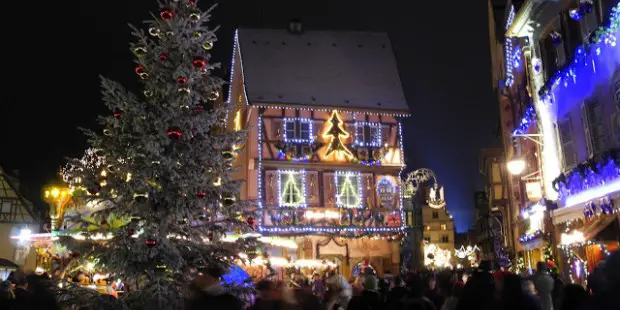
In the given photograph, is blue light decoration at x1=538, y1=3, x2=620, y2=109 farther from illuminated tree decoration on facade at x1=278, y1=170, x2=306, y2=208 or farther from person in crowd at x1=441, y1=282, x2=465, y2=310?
illuminated tree decoration on facade at x1=278, y1=170, x2=306, y2=208

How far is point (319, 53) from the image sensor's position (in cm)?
3453

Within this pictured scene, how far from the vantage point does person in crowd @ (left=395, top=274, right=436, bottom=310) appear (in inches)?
260

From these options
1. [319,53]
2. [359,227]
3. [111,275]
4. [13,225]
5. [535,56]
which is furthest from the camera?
[13,225]

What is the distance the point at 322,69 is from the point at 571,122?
18.3m

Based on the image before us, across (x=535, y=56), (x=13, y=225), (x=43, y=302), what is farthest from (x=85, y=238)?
(x=13, y=225)

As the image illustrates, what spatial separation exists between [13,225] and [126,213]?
40.1m

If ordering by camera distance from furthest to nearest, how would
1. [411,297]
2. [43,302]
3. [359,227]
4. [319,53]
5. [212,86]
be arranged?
[319,53]
[359,227]
[212,86]
[411,297]
[43,302]

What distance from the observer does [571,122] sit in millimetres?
17484

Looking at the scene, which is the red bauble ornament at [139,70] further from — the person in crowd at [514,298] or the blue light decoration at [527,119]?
the blue light decoration at [527,119]

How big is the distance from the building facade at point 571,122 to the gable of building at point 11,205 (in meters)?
39.6

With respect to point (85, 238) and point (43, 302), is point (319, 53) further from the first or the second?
point (43, 302)

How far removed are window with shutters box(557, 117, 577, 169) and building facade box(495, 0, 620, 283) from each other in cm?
3

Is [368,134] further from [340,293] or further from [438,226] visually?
[438,226]

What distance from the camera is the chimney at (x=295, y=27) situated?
35156 mm
